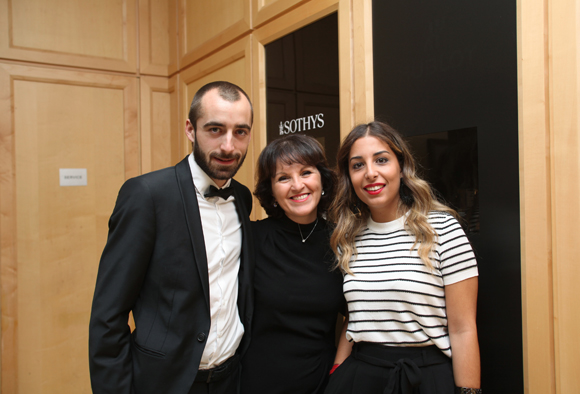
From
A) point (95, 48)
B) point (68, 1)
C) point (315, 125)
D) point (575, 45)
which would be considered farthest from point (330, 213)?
point (68, 1)

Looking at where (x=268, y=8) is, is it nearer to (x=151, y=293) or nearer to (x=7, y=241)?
(x=151, y=293)

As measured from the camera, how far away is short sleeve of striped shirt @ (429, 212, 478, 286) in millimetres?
1068

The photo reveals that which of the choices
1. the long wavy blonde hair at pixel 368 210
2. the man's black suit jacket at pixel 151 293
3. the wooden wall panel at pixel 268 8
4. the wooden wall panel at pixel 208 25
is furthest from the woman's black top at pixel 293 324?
the wooden wall panel at pixel 208 25

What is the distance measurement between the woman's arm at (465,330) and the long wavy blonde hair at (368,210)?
0.11 meters

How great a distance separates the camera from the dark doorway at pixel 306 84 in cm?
170

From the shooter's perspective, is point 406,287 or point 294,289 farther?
A: point 294,289

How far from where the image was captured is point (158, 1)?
3.00 m

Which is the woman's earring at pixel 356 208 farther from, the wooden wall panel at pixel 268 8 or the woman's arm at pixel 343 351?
the wooden wall panel at pixel 268 8

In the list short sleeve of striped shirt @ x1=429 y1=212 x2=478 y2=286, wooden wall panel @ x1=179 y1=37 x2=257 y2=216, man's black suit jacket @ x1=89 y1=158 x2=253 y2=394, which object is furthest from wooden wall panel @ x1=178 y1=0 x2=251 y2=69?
short sleeve of striped shirt @ x1=429 y1=212 x2=478 y2=286

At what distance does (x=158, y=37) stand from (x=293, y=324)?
100 inches

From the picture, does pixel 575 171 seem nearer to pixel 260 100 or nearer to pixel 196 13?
pixel 260 100

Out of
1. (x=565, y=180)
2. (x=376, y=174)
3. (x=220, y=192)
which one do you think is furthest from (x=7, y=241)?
(x=565, y=180)

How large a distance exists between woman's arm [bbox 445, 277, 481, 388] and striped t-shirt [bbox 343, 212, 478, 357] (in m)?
0.03

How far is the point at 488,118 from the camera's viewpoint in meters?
1.18
